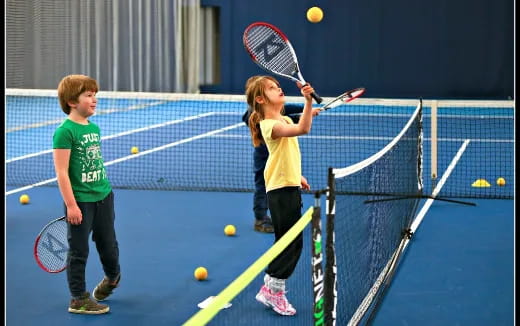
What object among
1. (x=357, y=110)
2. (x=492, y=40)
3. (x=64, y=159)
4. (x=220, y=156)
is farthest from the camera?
(x=492, y=40)

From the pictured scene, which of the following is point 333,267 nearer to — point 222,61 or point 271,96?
point 271,96

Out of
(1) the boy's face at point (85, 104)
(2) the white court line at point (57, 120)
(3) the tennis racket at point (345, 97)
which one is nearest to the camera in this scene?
(1) the boy's face at point (85, 104)

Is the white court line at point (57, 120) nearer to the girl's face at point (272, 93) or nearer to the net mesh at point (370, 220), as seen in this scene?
the net mesh at point (370, 220)

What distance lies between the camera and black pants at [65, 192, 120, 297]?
4.64 m

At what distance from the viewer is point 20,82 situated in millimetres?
15922

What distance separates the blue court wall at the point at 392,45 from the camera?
63.1ft

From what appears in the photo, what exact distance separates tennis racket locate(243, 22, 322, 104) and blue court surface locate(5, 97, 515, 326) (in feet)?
4.03

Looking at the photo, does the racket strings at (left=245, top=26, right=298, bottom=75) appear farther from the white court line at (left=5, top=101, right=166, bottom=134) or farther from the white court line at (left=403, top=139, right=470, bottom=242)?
the white court line at (left=5, top=101, right=166, bottom=134)

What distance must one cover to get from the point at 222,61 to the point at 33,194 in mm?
12677

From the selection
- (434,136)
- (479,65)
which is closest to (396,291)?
(434,136)

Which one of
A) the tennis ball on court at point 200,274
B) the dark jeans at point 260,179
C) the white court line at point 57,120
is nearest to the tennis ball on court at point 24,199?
the dark jeans at point 260,179

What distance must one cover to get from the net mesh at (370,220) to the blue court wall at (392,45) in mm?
12321

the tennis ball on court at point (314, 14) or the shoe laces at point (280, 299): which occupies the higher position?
the tennis ball on court at point (314, 14)

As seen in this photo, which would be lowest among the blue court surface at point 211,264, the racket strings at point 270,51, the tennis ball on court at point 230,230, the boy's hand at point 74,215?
the blue court surface at point 211,264
